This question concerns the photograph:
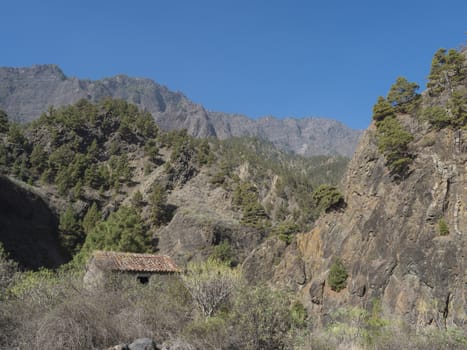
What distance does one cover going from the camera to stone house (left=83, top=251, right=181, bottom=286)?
24250mm

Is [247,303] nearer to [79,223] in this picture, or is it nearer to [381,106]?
[381,106]

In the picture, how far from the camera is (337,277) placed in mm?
29656

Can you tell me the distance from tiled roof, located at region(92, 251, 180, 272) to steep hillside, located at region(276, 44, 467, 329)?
1257cm

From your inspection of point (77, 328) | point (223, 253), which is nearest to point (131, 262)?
point (77, 328)

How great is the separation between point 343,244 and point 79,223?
3758 cm

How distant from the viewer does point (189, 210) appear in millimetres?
56438

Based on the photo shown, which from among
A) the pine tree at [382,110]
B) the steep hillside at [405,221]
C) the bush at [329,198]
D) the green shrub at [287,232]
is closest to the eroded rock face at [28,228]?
the green shrub at [287,232]

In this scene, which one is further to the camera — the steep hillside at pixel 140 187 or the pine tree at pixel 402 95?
the steep hillside at pixel 140 187

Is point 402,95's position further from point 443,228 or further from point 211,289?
point 211,289

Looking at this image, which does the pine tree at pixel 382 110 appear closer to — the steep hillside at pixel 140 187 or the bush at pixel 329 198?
the bush at pixel 329 198

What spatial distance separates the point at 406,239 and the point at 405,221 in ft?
4.69

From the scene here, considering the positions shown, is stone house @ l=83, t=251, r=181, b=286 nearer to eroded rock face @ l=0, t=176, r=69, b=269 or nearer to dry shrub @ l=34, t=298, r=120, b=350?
dry shrub @ l=34, t=298, r=120, b=350

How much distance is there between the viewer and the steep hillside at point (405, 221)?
23672mm

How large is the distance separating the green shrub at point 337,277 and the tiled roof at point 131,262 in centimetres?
1238
